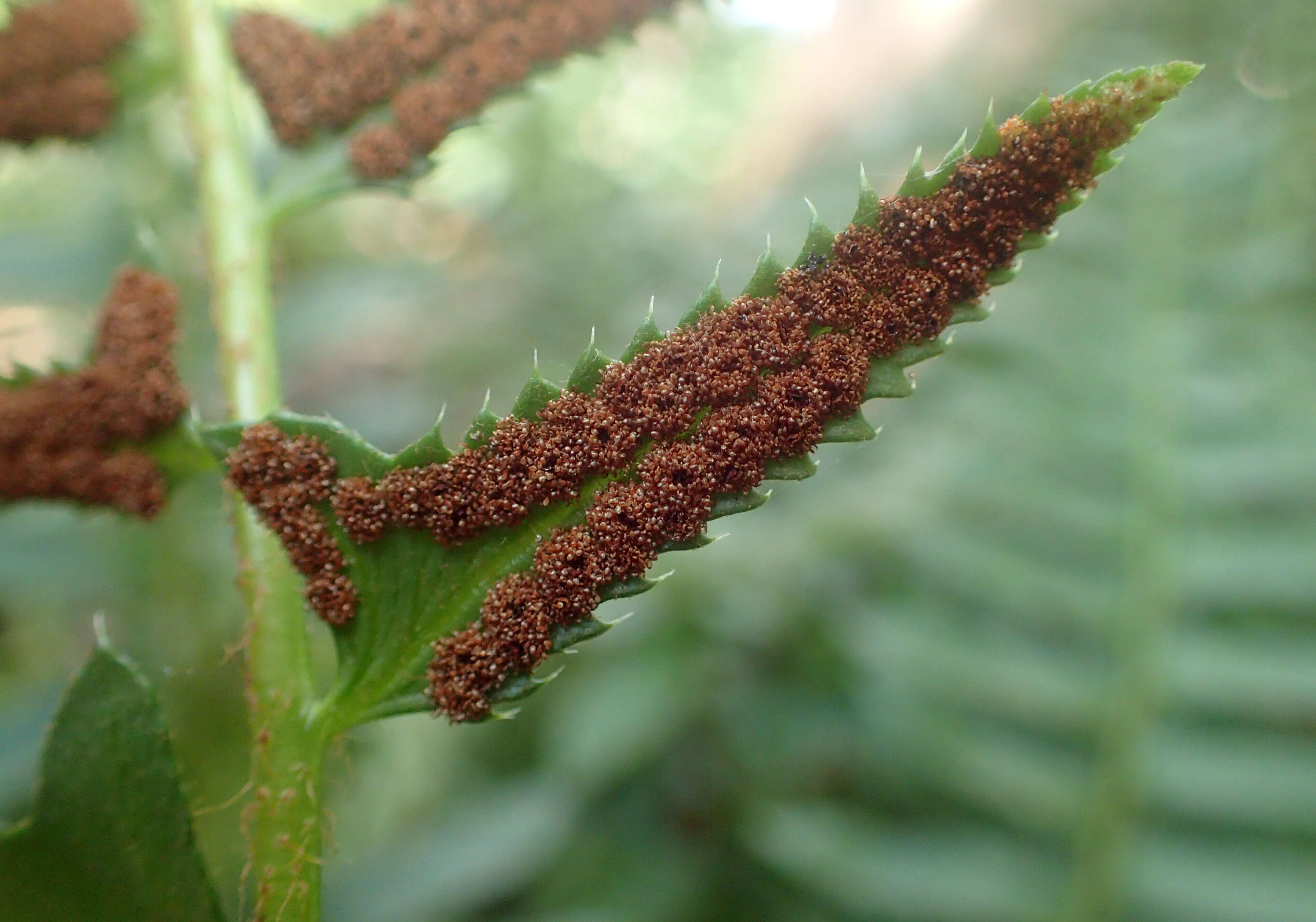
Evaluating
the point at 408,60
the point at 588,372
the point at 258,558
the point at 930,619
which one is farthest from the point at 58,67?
the point at 930,619

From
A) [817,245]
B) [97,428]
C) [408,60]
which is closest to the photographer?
[817,245]

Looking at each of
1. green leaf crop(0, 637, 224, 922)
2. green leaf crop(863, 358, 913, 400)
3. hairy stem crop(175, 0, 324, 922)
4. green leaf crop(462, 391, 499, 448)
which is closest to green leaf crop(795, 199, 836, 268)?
green leaf crop(863, 358, 913, 400)

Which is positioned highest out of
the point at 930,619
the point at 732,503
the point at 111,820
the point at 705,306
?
the point at 930,619

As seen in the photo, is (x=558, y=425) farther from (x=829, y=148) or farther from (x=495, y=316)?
(x=829, y=148)

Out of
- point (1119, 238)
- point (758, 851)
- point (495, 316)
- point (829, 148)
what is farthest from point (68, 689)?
point (829, 148)

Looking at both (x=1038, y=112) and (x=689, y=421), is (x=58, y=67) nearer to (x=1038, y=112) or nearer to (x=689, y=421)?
(x=689, y=421)

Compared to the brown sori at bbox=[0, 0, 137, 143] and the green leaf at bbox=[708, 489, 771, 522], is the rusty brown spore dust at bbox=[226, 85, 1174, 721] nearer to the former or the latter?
the green leaf at bbox=[708, 489, 771, 522]
